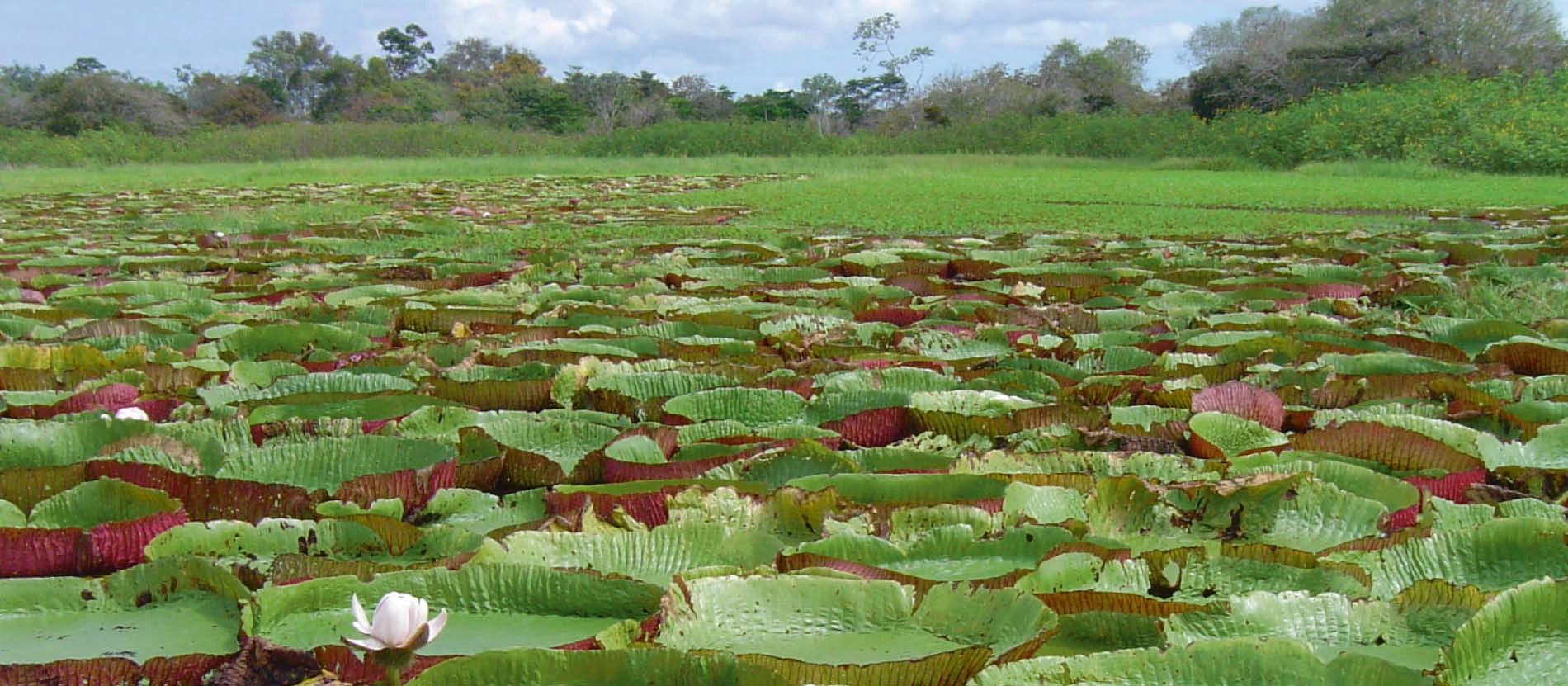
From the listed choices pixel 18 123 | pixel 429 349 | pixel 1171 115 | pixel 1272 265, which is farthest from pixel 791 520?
pixel 18 123

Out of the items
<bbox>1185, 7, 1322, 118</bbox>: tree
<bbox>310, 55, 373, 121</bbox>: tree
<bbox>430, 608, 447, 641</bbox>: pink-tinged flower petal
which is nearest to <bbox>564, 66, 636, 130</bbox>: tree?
<bbox>310, 55, 373, 121</bbox>: tree

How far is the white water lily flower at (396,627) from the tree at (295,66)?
43.8 metres

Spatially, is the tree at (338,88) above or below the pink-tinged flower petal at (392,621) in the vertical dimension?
above

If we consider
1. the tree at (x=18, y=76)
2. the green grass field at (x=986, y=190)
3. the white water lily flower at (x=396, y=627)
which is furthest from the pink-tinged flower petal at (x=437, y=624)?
the tree at (x=18, y=76)

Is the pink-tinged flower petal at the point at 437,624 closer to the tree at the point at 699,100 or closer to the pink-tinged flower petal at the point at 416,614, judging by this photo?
the pink-tinged flower petal at the point at 416,614

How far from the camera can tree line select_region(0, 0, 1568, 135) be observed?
19.8 metres

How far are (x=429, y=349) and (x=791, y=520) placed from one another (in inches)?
51.2

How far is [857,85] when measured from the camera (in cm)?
4028

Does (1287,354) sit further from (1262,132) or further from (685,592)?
(1262,132)

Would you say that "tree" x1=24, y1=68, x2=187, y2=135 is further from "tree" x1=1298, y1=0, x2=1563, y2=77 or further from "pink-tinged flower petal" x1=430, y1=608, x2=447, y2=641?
"pink-tinged flower petal" x1=430, y1=608, x2=447, y2=641

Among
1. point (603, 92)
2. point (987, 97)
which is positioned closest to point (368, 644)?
point (987, 97)

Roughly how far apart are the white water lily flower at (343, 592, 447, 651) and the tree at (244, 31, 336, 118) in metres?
43.8

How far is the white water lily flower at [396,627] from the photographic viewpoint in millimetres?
684

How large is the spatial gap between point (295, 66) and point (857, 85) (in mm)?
22708
